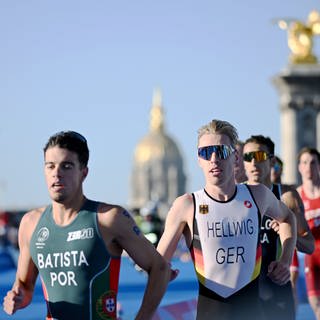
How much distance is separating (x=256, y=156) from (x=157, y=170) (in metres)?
168

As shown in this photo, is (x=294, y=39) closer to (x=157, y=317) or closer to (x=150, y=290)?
(x=157, y=317)

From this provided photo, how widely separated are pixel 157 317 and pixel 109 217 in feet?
14.8

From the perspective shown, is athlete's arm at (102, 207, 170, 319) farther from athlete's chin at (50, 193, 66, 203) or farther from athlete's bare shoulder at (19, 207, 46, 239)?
athlete's bare shoulder at (19, 207, 46, 239)

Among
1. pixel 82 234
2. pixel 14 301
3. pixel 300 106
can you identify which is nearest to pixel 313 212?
pixel 82 234

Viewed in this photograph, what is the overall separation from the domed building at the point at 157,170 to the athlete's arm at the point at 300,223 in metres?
159

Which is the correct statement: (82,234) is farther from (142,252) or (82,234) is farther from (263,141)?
(263,141)

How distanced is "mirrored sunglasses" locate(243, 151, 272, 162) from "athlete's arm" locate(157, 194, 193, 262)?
6.00 feet

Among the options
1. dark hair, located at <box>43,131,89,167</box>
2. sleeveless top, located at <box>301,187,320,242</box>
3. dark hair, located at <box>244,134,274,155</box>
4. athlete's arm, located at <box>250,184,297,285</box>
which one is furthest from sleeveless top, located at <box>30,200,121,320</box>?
sleeveless top, located at <box>301,187,320,242</box>

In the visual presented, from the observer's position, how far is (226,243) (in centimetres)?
610

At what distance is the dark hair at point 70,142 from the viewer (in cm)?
525

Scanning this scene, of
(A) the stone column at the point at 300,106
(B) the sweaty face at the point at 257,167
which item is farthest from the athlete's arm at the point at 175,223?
(A) the stone column at the point at 300,106

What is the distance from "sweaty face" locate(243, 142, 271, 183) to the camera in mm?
7961

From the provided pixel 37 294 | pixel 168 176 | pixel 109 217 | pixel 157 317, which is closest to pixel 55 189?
pixel 109 217

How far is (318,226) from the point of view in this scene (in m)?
10.1
